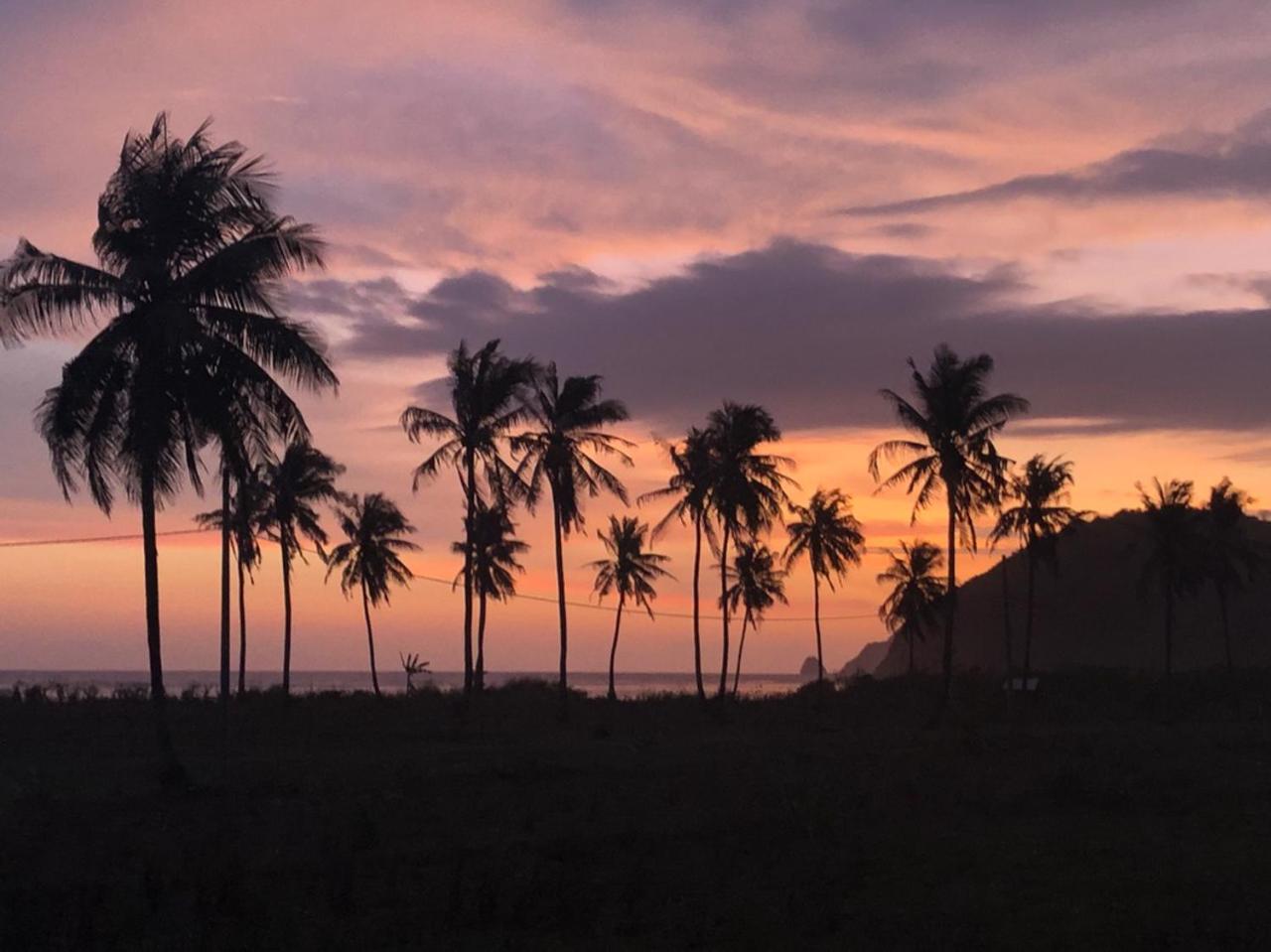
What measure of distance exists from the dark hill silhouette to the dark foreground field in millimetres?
81389

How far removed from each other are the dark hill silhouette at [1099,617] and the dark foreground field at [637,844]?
267 feet

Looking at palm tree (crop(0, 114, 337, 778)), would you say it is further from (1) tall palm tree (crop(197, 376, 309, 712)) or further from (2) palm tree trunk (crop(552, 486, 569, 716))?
(2) palm tree trunk (crop(552, 486, 569, 716))

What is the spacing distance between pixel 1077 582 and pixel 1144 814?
364ft

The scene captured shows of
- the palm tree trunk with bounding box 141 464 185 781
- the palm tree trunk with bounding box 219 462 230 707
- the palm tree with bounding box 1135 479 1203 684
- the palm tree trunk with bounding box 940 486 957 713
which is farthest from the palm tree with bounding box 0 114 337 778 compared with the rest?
the palm tree with bounding box 1135 479 1203 684

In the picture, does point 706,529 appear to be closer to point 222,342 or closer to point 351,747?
point 351,747

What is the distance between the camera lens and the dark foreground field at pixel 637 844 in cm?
1302

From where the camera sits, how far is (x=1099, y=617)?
4769 inches

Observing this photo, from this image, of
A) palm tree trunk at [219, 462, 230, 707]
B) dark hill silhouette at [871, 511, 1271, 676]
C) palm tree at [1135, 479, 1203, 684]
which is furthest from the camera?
dark hill silhouette at [871, 511, 1271, 676]

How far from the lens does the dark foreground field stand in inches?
513

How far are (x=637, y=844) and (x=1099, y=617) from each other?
11188 cm

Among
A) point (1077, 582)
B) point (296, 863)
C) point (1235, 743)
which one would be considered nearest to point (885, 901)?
point (296, 863)

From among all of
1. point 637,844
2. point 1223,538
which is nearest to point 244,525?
point 637,844

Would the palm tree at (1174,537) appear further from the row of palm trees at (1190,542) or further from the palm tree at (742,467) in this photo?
the palm tree at (742,467)

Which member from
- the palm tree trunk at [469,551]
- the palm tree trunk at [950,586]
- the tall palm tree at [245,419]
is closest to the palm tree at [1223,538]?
the palm tree trunk at [950,586]
